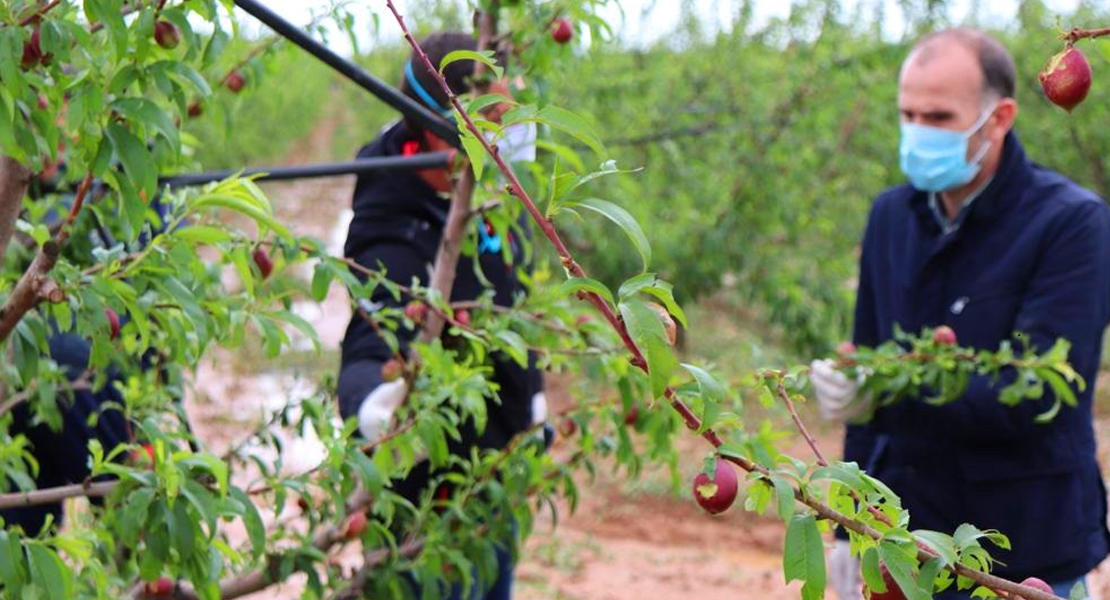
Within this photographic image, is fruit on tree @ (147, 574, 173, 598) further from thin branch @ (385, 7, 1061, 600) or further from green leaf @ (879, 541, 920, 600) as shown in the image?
green leaf @ (879, 541, 920, 600)

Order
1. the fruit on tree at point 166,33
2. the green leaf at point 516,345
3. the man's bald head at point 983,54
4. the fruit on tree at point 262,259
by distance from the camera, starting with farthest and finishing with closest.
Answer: the man's bald head at point 983,54
the green leaf at point 516,345
the fruit on tree at point 262,259
the fruit on tree at point 166,33

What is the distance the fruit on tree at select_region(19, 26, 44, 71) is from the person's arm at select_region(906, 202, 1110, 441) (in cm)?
164

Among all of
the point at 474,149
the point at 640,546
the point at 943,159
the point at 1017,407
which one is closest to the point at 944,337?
the point at 1017,407

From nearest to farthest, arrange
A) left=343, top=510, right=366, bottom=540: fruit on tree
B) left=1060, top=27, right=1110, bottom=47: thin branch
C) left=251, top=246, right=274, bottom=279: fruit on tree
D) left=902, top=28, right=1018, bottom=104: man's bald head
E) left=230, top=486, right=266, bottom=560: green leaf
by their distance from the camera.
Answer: left=1060, top=27, right=1110, bottom=47: thin branch < left=230, top=486, right=266, bottom=560: green leaf < left=251, top=246, right=274, bottom=279: fruit on tree < left=343, top=510, right=366, bottom=540: fruit on tree < left=902, top=28, right=1018, bottom=104: man's bald head

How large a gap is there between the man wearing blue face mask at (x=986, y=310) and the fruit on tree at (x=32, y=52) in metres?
1.53

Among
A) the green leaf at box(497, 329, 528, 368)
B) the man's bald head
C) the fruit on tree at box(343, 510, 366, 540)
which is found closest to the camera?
the green leaf at box(497, 329, 528, 368)

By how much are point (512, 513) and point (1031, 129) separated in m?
8.17

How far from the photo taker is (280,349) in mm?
1804

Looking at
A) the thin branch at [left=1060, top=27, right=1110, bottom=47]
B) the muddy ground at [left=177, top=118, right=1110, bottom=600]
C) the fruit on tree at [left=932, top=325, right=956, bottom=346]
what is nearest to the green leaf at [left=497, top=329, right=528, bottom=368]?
the fruit on tree at [left=932, top=325, right=956, bottom=346]

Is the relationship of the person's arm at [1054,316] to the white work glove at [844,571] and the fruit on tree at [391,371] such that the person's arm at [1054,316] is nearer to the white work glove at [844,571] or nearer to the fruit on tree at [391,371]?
the white work glove at [844,571]

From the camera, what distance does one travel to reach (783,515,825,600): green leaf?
1067 mm

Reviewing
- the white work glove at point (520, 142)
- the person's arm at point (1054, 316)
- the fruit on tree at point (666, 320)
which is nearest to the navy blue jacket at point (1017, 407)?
the person's arm at point (1054, 316)

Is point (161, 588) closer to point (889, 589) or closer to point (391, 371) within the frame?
point (391, 371)

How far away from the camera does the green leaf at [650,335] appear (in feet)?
3.37
